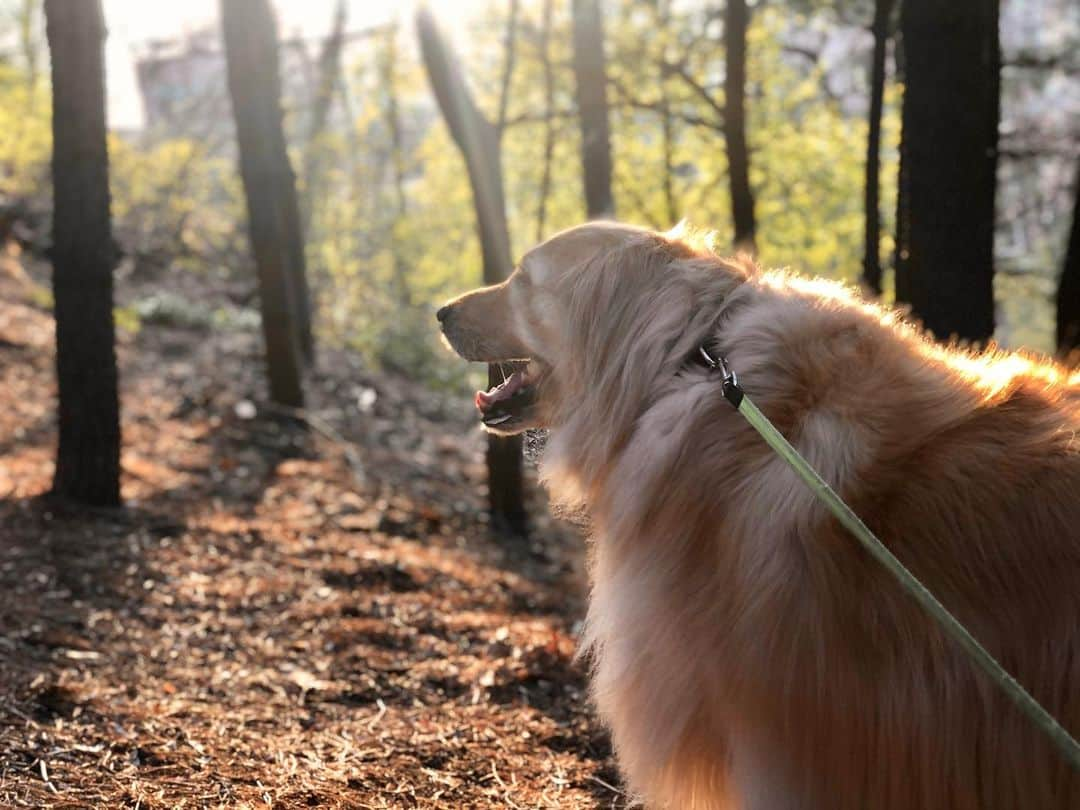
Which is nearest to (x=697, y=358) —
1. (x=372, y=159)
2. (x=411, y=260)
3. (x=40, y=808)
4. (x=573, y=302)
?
(x=573, y=302)

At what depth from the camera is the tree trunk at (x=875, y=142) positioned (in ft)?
24.7

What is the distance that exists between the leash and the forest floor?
1810mm

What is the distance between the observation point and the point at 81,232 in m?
6.43

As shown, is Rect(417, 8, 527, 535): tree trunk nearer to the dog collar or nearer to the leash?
the dog collar

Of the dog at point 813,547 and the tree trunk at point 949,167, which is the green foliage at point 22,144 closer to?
the tree trunk at point 949,167

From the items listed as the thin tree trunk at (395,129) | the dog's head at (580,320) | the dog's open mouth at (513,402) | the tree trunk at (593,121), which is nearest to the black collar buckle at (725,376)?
the dog's head at (580,320)

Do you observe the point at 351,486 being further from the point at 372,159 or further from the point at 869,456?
the point at 372,159

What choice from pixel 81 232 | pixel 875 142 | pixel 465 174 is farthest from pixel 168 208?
pixel 875 142

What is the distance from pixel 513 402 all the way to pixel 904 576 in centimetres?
154

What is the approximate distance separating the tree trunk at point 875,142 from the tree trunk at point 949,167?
2.38m

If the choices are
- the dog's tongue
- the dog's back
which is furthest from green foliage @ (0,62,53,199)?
the dog's back

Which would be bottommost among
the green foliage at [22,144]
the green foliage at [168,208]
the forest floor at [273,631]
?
the forest floor at [273,631]

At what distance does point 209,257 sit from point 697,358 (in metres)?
19.6

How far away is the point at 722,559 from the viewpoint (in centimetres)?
256
